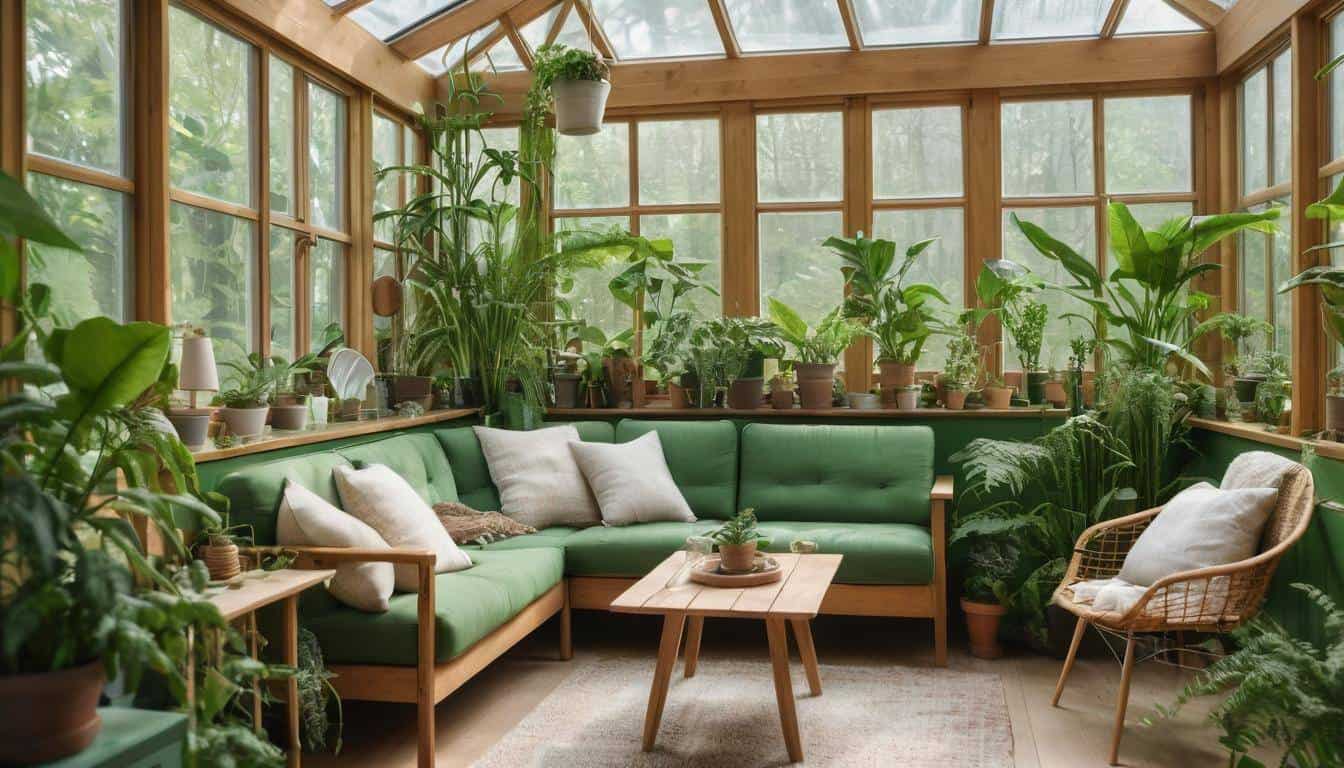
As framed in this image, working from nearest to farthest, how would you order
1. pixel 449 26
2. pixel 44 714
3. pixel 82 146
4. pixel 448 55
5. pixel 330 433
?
pixel 44 714, pixel 82 146, pixel 330 433, pixel 449 26, pixel 448 55

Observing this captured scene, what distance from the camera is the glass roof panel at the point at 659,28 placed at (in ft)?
18.6

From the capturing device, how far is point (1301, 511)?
3625 millimetres

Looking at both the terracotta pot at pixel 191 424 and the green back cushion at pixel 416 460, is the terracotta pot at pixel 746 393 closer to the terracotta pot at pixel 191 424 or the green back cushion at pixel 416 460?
the green back cushion at pixel 416 460

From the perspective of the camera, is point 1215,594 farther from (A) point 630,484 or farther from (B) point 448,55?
(B) point 448,55

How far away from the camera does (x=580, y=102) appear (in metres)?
5.14

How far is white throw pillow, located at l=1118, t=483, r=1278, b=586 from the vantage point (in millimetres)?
3658

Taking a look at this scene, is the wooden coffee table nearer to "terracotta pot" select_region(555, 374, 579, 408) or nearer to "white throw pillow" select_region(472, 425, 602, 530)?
"white throw pillow" select_region(472, 425, 602, 530)

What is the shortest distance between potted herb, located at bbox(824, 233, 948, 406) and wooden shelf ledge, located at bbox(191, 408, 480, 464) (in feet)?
6.42

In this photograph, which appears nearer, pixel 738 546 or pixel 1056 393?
pixel 738 546

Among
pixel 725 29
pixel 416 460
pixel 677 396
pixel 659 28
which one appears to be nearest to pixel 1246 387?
pixel 677 396

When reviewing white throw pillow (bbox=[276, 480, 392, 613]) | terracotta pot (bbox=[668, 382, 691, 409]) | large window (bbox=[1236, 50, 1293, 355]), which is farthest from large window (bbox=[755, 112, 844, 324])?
white throw pillow (bbox=[276, 480, 392, 613])

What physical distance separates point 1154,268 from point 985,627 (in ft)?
5.55

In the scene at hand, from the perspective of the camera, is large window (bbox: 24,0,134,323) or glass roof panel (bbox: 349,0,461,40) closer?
large window (bbox: 24,0,134,323)

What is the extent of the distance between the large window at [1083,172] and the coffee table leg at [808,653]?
2.29m
